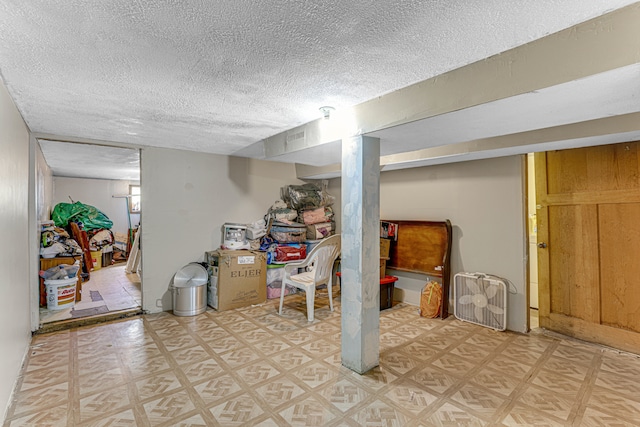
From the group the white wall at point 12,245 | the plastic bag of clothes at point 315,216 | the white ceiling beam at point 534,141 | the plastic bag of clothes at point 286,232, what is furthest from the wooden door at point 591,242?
the white wall at point 12,245

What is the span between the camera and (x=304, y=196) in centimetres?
509

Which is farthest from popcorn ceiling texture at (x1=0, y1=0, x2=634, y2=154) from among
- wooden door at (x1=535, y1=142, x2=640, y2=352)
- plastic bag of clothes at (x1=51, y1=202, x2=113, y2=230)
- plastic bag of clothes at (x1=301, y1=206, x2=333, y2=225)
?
plastic bag of clothes at (x1=51, y1=202, x2=113, y2=230)

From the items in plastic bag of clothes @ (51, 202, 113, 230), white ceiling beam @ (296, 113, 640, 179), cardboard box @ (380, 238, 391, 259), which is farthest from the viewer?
plastic bag of clothes @ (51, 202, 113, 230)

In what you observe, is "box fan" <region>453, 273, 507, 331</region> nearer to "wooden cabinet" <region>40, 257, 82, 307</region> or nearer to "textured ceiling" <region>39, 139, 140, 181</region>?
"textured ceiling" <region>39, 139, 140, 181</region>

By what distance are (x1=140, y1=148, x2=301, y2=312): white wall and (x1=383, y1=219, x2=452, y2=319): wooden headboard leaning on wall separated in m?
2.19

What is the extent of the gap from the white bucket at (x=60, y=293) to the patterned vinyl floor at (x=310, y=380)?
32.9 inches

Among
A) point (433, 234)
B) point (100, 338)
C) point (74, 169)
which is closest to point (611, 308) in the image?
point (433, 234)

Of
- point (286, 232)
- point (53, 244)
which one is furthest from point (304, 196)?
point (53, 244)

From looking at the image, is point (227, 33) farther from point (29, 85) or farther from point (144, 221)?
point (144, 221)

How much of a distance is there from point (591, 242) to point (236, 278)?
389cm

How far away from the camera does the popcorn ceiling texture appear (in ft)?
4.25

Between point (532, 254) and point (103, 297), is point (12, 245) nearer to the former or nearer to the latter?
point (103, 297)

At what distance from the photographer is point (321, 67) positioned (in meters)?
1.82

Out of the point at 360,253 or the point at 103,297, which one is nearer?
the point at 360,253
